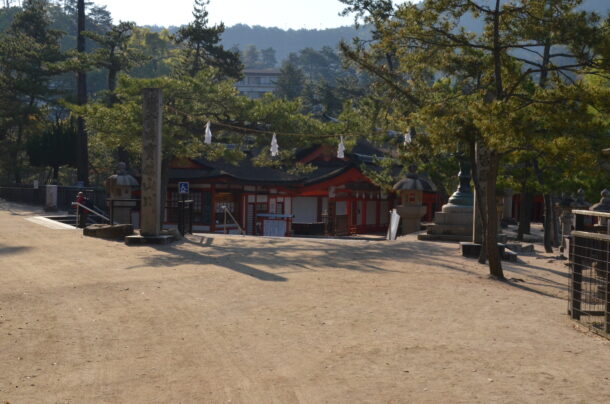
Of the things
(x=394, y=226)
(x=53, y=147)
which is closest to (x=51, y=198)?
(x=53, y=147)

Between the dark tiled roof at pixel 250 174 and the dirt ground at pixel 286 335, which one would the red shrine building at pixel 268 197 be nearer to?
the dark tiled roof at pixel 250 174

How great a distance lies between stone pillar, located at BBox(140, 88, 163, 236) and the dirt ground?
427 cm

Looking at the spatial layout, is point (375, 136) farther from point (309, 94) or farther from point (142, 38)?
point (142, 38)

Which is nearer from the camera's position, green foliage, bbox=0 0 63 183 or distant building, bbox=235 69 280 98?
green foliage, bbox=0 0 63 183

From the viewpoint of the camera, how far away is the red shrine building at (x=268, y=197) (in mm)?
36375

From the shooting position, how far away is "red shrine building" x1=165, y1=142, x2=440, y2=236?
3638cm

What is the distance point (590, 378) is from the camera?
21.0 ft

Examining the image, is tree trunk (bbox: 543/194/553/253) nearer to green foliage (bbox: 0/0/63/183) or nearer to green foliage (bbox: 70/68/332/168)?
green foliage (bbox: 70/68/332/168)

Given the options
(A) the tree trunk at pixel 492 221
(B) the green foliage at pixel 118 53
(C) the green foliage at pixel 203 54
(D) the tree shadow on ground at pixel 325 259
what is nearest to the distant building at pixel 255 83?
(C) the green foliage at pixel 203 54

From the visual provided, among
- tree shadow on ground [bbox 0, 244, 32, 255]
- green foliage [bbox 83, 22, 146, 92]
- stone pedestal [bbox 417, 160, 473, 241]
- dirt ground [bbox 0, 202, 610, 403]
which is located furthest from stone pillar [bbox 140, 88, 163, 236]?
green foliage [bbox 83, 22, 146, 92]

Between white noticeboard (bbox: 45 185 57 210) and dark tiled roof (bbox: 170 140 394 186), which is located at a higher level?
dark tiled roof (bbox: 170 140 394 186)

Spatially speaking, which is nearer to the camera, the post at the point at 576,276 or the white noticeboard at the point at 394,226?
the post at the point at 576,276

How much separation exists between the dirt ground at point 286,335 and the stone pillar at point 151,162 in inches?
168

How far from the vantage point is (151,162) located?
1992 cm
